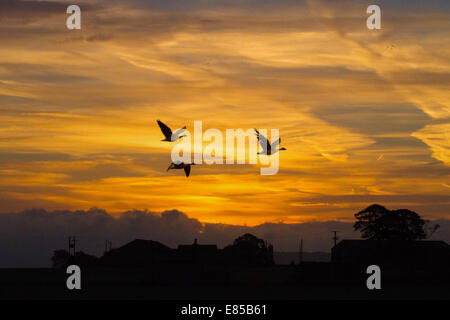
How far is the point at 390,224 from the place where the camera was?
9862 centimetres

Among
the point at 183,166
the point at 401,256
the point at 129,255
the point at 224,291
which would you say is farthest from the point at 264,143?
the point at 129,255

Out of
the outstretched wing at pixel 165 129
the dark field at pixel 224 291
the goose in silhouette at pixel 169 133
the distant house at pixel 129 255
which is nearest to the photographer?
the goose in silhouette at pixel 169 133

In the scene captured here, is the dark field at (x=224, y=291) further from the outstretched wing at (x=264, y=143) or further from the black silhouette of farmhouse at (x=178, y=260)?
the outstretched wing at (x=264, y=143)

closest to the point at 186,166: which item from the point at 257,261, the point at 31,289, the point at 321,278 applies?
the point at 31,289

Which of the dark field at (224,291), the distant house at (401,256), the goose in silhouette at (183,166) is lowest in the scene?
the dark field at (224,291)

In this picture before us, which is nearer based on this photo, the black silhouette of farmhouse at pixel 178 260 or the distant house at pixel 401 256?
the black silhouette of farmhouse at pixel 178 260

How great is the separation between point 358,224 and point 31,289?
4411 cm

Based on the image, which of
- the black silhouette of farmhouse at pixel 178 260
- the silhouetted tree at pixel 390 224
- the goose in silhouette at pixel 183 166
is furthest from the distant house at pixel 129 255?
the goose in silhouette at pixel 183 166

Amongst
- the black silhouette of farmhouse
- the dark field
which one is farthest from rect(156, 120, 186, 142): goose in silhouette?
the black silhouette of farmhouse

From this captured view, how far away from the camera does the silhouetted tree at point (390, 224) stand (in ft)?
324

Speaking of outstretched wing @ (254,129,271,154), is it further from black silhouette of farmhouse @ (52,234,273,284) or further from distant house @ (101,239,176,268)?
distant house @ (101,239,176,268)

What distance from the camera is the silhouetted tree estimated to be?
324 feet

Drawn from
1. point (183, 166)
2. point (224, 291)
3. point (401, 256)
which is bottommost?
point (224, 291)

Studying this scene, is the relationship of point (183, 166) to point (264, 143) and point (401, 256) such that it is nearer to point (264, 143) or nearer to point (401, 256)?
point (264, 143)
